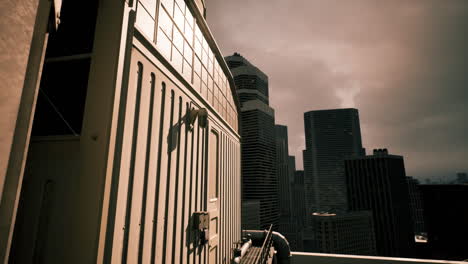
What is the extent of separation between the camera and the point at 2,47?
1.10 metres

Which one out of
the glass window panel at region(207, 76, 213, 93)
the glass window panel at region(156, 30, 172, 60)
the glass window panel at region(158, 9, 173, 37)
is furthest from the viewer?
the glass window panel at region(207, 76, 213, 93)

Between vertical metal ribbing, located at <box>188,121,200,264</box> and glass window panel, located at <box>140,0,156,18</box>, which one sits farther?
vertical metal ribbing, located at <box>188,121,200,264</box>

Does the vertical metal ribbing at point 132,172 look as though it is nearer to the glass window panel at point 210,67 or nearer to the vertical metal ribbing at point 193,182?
the vertical metal ribbing at point 193,182

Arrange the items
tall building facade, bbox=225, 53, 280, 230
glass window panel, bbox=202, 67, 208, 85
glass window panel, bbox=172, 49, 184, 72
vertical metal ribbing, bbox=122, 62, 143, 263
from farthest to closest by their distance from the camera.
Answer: tall building facade, bbox=225, 53, 280, 230
glass window panel, bbox=202, 67, 208, 85
glass window panel, bbox=172, 49, 184, 72
vertical metal ribbing, bbox=122, 62, 143, 263

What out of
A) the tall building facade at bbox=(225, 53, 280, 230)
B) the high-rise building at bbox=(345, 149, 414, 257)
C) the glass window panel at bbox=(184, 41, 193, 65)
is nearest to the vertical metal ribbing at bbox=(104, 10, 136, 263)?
the glass window panel at bbox=(184, 41, 193, 65)

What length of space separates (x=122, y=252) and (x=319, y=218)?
137 metres

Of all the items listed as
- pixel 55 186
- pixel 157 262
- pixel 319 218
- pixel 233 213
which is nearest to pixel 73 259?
pixel 55 186

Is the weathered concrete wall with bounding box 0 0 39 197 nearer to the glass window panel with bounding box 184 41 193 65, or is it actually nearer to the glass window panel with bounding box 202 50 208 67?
the glass window panel with bounding box 184 41 193 65

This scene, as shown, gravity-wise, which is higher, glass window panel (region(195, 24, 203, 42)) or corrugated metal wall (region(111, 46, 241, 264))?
glass window panel (region(195, 24, 203, 42))

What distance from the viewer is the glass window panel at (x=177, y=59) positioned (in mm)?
4831

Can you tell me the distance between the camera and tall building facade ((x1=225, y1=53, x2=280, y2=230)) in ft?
418

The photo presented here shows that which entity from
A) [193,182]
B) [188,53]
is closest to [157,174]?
[193,182]

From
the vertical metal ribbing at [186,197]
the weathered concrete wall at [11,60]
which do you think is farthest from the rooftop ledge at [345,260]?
the weathered concrete wall at [11,60]

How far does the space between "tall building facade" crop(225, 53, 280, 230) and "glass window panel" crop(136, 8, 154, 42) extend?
11555 cm
